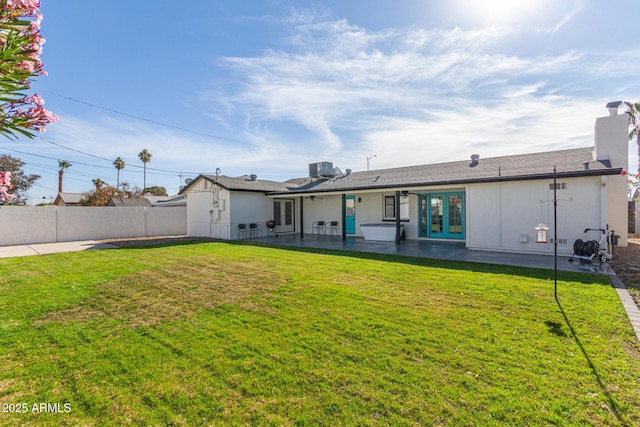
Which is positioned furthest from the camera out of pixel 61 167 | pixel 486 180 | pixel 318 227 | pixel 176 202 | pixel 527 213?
pixel 61 167

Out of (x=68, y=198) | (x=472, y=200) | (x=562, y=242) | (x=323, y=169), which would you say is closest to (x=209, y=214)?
(x=323, y=169)

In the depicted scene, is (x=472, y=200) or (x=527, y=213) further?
(x=472, y=200)

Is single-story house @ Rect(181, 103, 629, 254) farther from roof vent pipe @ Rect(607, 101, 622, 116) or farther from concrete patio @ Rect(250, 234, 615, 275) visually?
concrete patio @ Rect(250, 234, 615, 275)

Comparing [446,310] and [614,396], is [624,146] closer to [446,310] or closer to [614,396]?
[446,310]

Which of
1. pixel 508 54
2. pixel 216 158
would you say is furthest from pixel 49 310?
pixel 216 158

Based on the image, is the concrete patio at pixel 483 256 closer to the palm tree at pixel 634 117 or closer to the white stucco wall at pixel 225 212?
the white stucco wall at pixel 225 212

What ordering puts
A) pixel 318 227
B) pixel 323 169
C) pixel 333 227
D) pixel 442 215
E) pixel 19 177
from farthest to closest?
pixel 19 177
pixel 323 169
pixel 318 227
pixel 333 227
pixel 442 215

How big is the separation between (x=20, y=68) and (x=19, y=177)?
39761mm

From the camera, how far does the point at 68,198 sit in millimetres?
37000

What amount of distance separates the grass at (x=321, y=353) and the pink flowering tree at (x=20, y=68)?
223 cm

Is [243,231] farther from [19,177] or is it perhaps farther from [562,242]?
[19,177]

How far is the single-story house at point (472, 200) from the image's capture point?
30.1 feet

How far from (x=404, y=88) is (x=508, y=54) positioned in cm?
348

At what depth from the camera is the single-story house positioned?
919 centimetres
